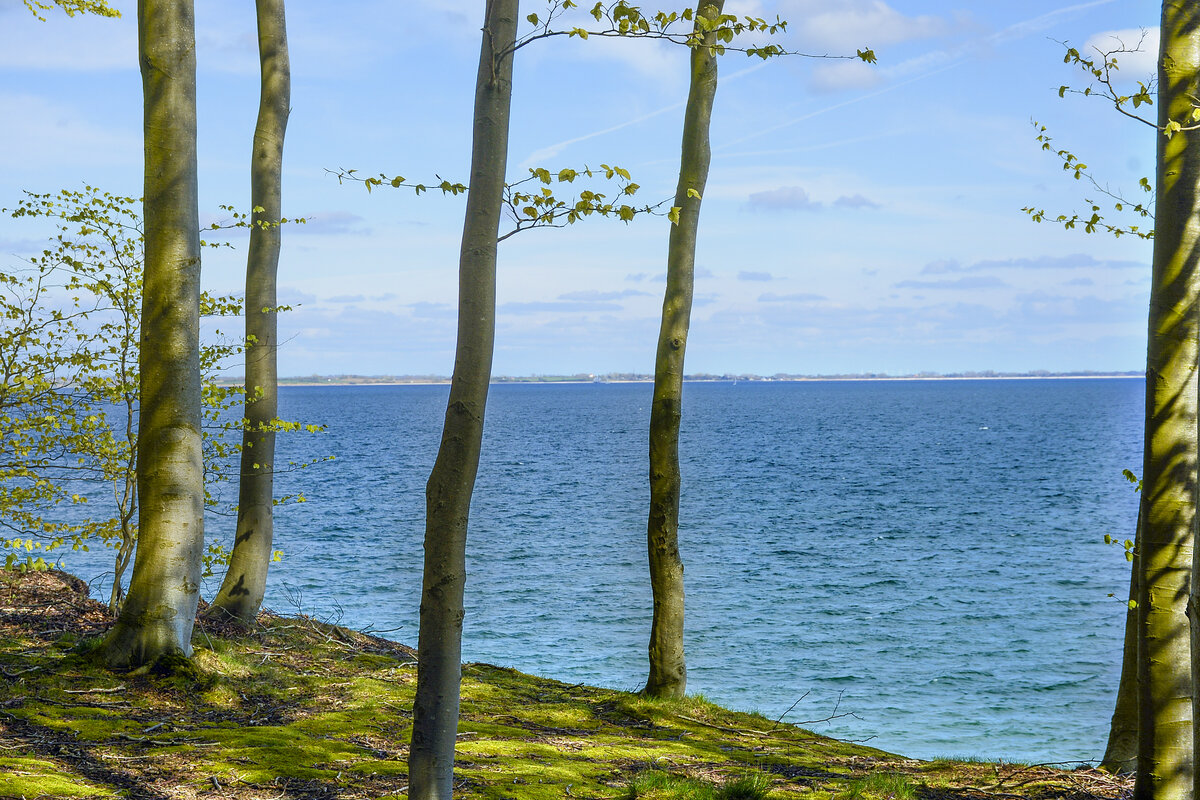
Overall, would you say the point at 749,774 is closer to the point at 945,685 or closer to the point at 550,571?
the point at 945,685

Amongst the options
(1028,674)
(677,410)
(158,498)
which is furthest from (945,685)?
(158,498)

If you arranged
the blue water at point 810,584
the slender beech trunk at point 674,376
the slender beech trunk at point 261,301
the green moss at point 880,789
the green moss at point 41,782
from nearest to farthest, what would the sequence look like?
the green moss at point 41,782 < the green moss at point 880,789 < the slender beech trunk at point 674,376 < the slender beech trunk at point 261,301 < the blue water at point 810,584

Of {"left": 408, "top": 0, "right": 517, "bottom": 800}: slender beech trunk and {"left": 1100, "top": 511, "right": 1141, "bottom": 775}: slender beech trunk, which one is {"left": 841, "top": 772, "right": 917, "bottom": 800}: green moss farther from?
{"left": 408, "top": 0, "right": 517, "bottom": 800}: slender beech trunk

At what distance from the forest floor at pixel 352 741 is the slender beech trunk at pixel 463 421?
120 cm

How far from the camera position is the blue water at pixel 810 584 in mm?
14961

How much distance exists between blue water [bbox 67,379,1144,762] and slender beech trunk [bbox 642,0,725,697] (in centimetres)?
648

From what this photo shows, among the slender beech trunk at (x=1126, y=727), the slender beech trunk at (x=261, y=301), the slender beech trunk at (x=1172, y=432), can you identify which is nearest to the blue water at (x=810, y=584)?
the slender beech trunk at (x=261, y=301)

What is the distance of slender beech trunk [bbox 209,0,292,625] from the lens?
959cm

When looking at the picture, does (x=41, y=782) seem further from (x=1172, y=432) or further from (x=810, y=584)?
(x=810, y=584)

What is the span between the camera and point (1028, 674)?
643 inches

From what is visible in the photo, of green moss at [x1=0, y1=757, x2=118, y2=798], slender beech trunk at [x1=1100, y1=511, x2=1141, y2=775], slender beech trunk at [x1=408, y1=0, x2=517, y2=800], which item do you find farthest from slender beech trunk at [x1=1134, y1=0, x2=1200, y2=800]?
green moss at [x1=0, y1=757, x2=118, y2=798]

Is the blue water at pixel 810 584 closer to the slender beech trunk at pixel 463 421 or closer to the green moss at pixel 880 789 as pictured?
the green moss at pixel 880 789

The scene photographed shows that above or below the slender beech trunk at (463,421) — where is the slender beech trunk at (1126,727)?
below

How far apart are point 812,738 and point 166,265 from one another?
21.1ft
